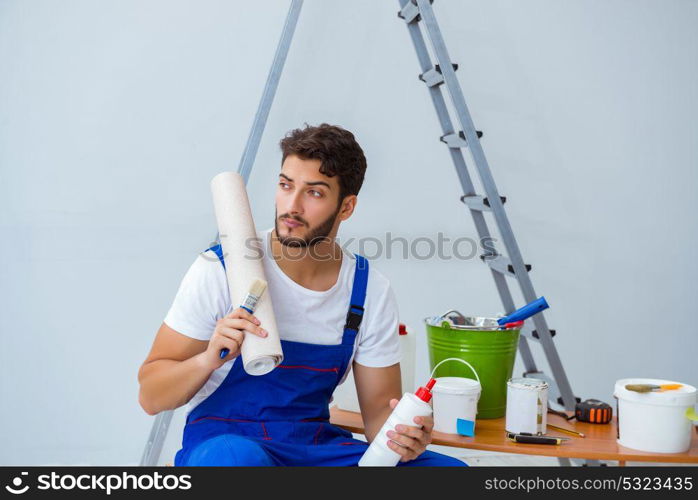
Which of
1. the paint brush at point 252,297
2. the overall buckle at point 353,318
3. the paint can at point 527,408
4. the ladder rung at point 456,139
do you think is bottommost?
the paint can at point 527,408

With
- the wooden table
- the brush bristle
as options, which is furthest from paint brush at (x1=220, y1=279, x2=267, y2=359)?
the wooden table

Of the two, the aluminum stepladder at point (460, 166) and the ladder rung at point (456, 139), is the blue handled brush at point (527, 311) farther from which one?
the ladder rung at point (456, 139)

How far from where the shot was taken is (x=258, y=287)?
1.54m

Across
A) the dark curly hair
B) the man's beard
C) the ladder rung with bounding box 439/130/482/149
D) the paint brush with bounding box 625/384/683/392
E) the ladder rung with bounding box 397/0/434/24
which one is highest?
the ladder rung with bounding box 397/0/434/24

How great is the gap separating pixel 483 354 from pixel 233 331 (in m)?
0.89

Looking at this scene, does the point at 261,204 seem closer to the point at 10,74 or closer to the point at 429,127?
the point at 429,127

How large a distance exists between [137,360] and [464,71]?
1.81 metres

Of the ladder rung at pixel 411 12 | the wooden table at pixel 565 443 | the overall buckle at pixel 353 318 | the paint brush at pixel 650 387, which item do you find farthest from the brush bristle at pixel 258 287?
the ladder rung at pixel 411 12

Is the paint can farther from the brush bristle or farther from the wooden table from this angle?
the brush bristle

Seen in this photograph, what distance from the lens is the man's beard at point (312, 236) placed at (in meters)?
1.74

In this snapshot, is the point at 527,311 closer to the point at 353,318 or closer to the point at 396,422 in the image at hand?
the point at 353,318

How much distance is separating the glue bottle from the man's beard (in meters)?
0.47

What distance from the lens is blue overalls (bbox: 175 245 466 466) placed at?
163cm

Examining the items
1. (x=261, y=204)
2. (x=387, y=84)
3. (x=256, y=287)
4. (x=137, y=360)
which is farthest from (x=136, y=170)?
(x=256, y=287)
